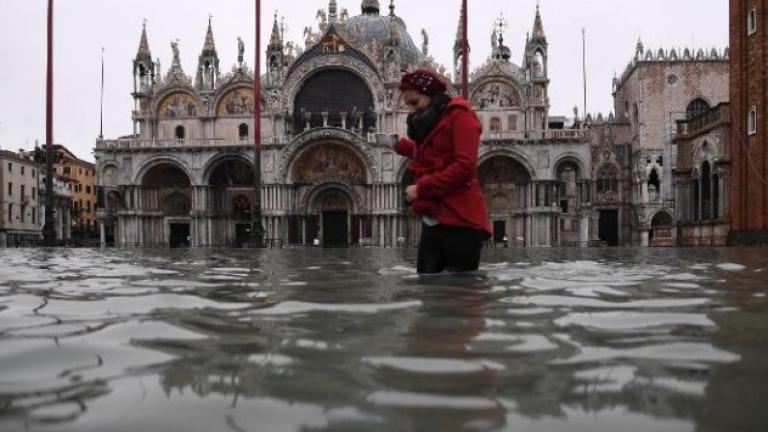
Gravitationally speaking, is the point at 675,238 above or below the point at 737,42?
below

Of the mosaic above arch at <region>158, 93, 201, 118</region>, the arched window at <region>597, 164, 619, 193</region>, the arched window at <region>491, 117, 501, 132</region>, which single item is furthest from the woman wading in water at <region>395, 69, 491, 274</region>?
the arched window at <region>597, 164, 619, 193</region>

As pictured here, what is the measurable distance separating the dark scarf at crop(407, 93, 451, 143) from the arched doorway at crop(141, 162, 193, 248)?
3920cm

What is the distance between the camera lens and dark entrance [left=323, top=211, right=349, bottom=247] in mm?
42781

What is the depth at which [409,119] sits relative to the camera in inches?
251

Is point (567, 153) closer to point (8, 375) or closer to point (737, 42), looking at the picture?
point (737, 42)

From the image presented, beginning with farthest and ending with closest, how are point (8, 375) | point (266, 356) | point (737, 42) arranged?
point (737, 42) < point (266, 356) < point (8, 375)

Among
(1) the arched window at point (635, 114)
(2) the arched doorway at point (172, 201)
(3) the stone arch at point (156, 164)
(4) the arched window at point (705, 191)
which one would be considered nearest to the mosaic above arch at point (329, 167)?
(3) the stone arch at point (156, 164)

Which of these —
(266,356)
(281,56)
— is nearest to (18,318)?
(266,356)

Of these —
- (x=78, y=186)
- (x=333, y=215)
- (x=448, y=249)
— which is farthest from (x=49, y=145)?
(x=78, y=186)

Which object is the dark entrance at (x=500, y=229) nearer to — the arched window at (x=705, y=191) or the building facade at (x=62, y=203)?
the arched window at (x=705, y=191)

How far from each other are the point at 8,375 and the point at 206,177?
40.5m

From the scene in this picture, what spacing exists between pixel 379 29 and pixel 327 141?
49.3ft

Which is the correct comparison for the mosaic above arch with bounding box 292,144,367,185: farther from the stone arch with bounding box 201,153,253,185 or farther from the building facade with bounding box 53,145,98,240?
the building facade with bounding box 53,145,98,240

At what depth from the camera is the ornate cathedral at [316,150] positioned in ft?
132
